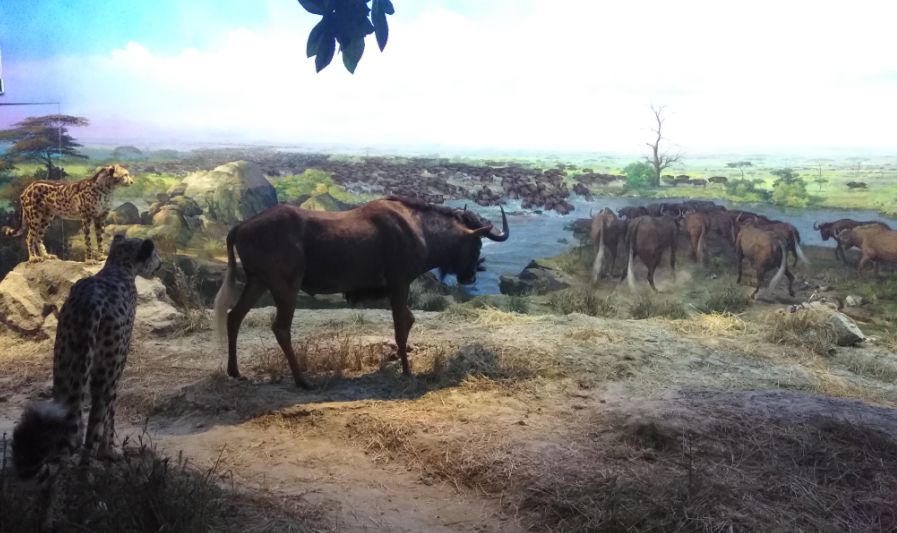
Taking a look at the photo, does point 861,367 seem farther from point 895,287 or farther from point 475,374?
point 475,374

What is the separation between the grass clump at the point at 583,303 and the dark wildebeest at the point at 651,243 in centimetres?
65

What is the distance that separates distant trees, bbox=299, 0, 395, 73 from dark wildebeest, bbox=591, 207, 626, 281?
24.6ft

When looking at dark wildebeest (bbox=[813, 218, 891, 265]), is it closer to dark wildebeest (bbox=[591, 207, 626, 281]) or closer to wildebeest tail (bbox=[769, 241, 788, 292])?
wildebeest tail (bbox=[769, 241, 788, 292])


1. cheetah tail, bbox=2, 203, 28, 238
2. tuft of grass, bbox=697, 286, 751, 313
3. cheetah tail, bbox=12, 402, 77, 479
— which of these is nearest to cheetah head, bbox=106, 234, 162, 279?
cheetah tail, bbox=12, 402, 77, 479

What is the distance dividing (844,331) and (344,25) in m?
7.37

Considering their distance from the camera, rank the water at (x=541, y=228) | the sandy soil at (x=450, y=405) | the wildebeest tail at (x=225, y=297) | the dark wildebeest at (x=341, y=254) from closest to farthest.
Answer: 1. the sandy soil at (x=450, y=405)
2. the dark wildebeest at (x=341, y=254)
3. the wildebeest tail at (x=225, y=297)
4. the water at (x=541, y=228)

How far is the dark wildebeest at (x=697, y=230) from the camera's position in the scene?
379 inches

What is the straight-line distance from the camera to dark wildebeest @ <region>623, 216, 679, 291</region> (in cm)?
975

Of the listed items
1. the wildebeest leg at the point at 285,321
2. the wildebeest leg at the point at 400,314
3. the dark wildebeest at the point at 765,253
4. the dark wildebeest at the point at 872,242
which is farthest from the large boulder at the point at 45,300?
the dark wildebeest at the point at 872,242

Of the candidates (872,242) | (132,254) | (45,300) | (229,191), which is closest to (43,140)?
(229,191)

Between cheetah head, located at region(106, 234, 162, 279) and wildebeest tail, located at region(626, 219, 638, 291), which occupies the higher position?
cheetah head, located at region(106, 234, 162, 279)

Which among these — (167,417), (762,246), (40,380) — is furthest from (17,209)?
(762,246)

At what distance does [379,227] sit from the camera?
6.12 meters

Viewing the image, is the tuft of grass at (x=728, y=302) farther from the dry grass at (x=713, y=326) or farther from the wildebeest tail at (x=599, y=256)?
the wildebeest tail at (x=599, y=256)
